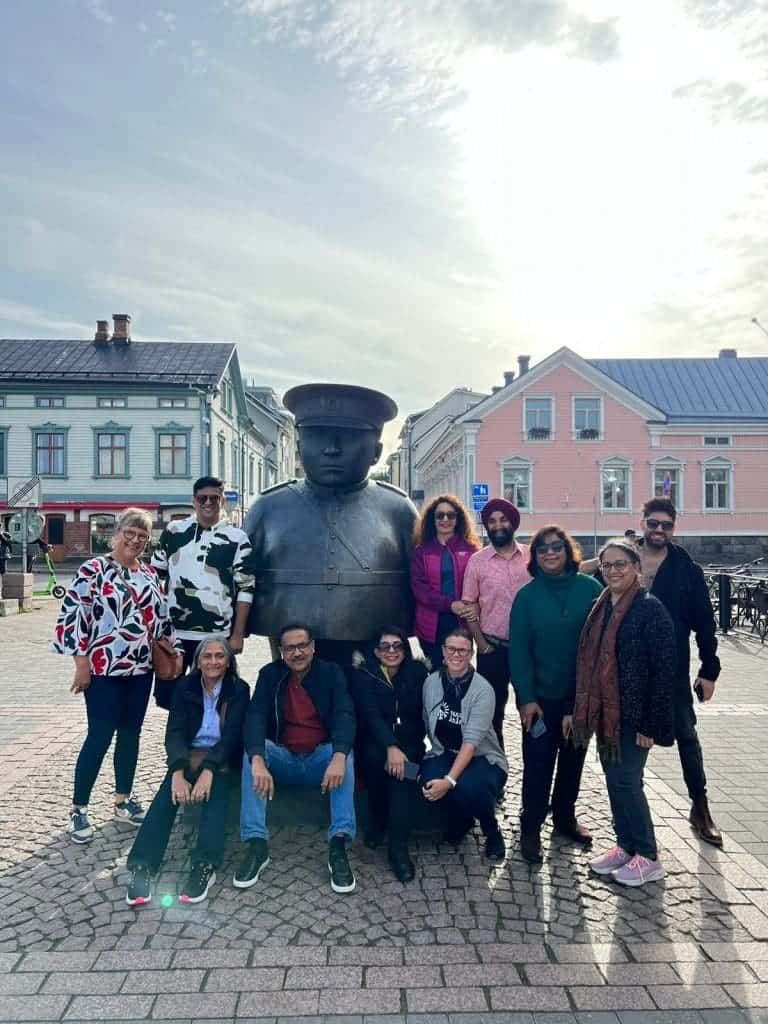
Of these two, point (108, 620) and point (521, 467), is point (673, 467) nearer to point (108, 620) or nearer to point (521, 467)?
point (521, 467)

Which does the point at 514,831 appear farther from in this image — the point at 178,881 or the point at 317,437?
the point at 317,437

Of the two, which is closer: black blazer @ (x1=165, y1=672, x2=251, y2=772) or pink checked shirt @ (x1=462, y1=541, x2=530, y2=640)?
black blazer @ (x1=165, y1=672, x2=251, y2=772)

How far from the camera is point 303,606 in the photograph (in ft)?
13.8

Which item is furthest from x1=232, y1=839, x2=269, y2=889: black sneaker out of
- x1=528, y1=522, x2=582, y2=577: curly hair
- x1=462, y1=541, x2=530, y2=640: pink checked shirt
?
x1=528, y1=522, x2=582, y2=577: curly hair

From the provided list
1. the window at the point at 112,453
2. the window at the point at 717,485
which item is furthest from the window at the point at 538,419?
the window at the point at 112,453

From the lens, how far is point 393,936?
9.98ft

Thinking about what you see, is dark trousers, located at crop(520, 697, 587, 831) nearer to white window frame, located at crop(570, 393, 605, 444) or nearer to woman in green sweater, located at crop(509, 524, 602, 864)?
woman in green sweater, located at crop(509, 524, 602, 864)

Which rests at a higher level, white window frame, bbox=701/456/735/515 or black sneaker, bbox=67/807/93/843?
white window frame, bbox=701/456/735/515

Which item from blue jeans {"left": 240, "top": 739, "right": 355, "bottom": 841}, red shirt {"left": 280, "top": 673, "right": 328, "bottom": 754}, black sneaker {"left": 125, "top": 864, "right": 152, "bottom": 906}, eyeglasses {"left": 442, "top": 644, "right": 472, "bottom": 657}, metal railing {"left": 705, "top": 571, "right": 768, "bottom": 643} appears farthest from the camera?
metal railing {"left": 705, "top": 571, "right": 768, "bottom": 643}

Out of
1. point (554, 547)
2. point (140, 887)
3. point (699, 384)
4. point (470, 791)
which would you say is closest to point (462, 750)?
point (470, 791)

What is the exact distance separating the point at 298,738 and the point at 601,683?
164cm

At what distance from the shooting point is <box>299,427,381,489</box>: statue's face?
4285 mm

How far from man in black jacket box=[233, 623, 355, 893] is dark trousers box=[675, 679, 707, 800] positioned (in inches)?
75.6

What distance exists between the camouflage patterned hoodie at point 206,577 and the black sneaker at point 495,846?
191cm
